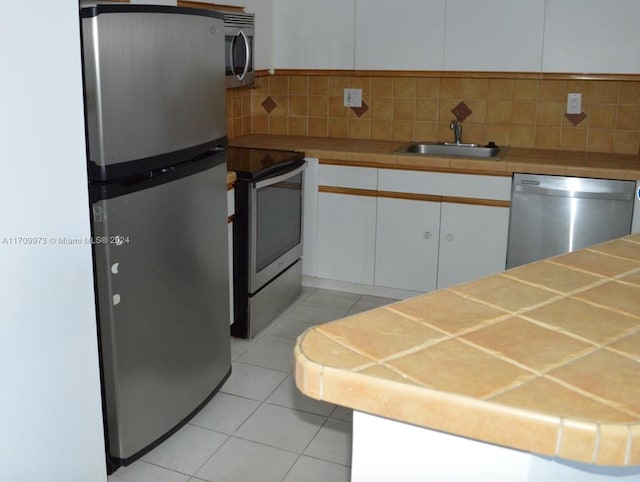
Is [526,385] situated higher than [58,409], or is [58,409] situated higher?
[526,385]

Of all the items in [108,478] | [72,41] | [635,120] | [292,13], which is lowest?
[108,478]

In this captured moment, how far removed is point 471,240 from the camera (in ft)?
12.1

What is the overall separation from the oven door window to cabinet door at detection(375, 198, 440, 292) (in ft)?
1.52

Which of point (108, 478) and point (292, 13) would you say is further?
point (292, 13)

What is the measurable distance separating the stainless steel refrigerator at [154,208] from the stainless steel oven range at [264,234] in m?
0.53

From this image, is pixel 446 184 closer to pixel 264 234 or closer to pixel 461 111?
pixel 461 111

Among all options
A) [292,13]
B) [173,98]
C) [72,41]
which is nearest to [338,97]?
[292,13]

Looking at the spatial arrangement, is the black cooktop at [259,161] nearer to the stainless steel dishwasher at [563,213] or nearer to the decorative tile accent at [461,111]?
the decorative tile accent at [461,111]

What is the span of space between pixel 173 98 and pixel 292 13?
2004 millimetres

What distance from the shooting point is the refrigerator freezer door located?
1.96 m

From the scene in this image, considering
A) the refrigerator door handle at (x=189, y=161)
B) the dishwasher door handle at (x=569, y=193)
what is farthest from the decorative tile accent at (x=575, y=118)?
the refrigerator door handle at (x=189, y=161)

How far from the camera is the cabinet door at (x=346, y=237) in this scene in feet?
12.7

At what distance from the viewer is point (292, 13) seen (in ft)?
13.3

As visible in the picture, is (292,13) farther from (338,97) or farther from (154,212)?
(154,212)
